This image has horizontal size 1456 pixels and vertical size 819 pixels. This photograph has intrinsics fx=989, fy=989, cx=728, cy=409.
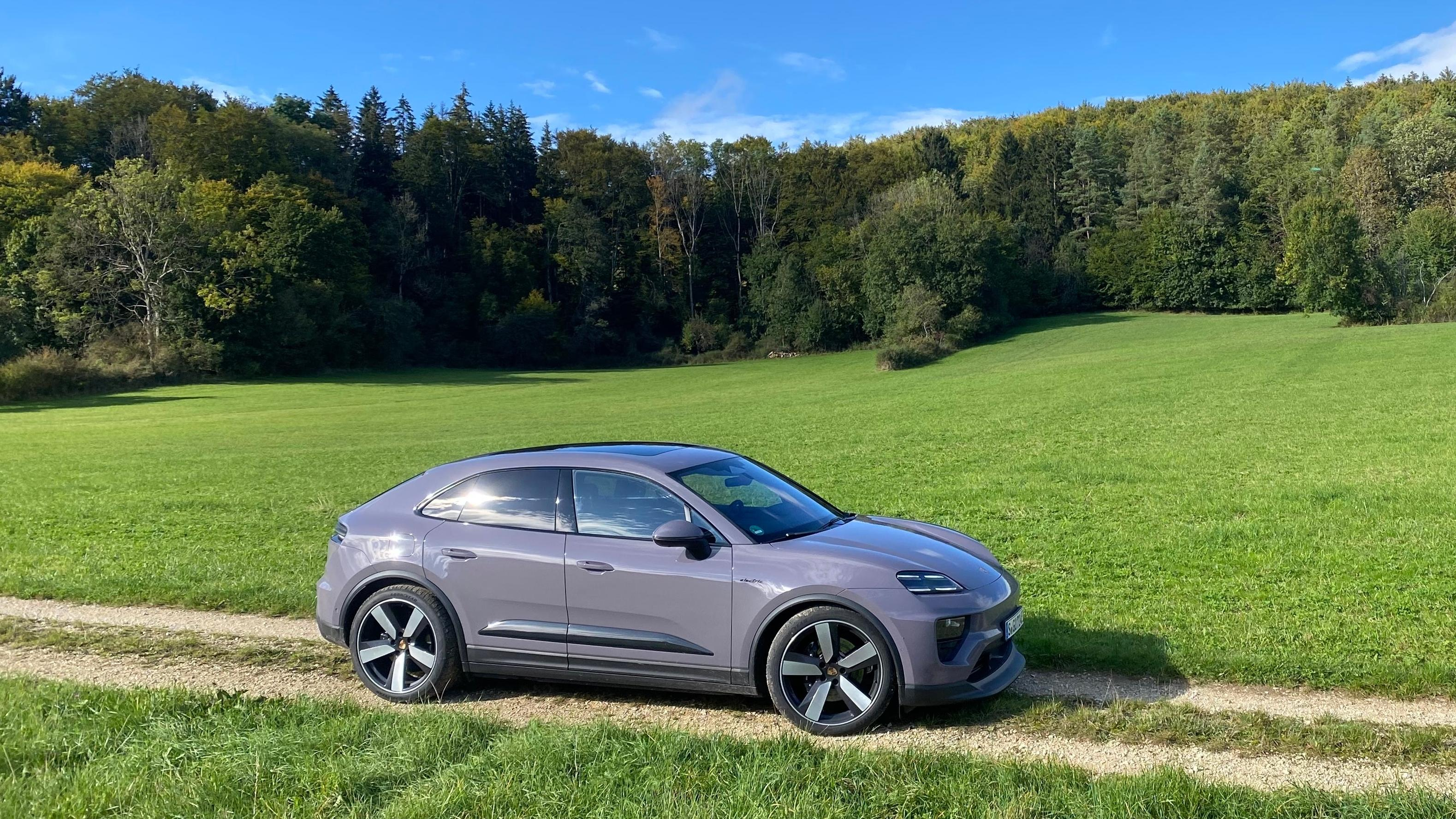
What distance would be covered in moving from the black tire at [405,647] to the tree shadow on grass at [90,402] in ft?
158

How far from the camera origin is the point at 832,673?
610 cm

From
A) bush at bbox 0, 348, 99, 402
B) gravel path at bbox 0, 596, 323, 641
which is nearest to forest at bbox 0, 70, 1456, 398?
bush at bbox 0, 348, 99, 402

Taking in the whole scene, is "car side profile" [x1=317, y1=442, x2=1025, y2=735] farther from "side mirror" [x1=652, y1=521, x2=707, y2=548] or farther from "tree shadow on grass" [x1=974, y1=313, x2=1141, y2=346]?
"tree shadow on grass" [x1=974, y1=313, x2=1141, y2=346]

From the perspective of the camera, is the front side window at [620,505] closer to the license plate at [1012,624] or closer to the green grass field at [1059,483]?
the license plate at [1012,624]

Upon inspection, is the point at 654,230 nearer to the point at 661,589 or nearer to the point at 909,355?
the point at 909,355

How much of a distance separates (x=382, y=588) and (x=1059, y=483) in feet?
42.7

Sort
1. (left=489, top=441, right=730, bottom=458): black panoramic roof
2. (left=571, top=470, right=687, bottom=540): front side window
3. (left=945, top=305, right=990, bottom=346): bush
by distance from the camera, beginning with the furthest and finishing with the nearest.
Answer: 1. (left=945, top=305, right=990, bottom=346): bush
2. (left=489, top=441, right=730, bottom=458): black panoramic roof
3. (left=571, top=470, right=687, bottom=540): front side window

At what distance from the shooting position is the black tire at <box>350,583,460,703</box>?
6914mm

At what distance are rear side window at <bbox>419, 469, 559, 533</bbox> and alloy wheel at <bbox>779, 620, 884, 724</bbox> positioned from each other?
1.95 meters

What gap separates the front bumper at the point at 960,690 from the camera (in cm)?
595

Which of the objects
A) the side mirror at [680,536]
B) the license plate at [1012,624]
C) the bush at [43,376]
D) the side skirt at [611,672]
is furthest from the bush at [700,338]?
the side mirror at [680,536]

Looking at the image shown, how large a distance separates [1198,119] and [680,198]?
52868mm

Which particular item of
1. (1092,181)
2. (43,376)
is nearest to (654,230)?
(1092,181)

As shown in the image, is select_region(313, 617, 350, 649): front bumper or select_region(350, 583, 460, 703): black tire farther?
select_region(313, 617, 350, 649): front bumper
